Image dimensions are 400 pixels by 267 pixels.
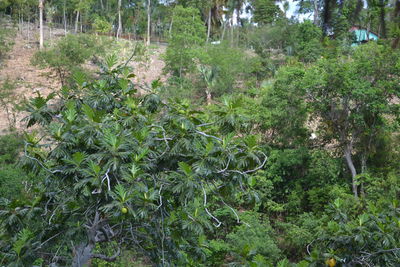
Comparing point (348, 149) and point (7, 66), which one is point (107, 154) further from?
point (7, 66)

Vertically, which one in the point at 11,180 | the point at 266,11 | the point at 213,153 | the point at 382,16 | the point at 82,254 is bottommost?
the point at 11,180

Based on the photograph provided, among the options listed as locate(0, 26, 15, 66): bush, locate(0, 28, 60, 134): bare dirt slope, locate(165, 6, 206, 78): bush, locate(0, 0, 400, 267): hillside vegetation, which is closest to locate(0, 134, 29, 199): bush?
locate(0, 0, 400, 267): hillside vegetation

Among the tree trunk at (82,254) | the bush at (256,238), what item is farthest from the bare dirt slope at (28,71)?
the tree trunk at (82,254)

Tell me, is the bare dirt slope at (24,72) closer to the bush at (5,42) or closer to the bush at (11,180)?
the bush at (5,42)

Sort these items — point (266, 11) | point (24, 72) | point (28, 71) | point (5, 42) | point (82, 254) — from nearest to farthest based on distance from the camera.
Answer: point (82, 254) < point (24, 72) < point (28, 71) < point (5, 42) < point (266, 11)

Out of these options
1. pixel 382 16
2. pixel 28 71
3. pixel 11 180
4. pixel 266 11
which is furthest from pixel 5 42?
pixel 382 16

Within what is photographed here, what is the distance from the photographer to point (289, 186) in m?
13.9

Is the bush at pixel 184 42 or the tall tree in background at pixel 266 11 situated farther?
the tall tree in background at pixel 266 11

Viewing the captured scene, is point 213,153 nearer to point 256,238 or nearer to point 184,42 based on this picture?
point 256,238

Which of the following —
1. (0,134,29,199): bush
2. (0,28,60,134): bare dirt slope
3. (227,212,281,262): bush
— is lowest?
(227,212,281,262): bush

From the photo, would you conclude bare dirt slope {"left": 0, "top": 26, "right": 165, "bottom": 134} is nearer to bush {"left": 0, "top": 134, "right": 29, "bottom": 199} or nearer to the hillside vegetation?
the hillside vegetation

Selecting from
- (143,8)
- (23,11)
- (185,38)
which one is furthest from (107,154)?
(143,8)

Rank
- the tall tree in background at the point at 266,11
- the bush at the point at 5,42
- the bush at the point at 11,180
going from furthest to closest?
the tall tree in background at the point at 266,11, the bush at the point at 5,42, the bush at the point at 11,180

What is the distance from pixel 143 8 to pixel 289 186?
31.6 m
